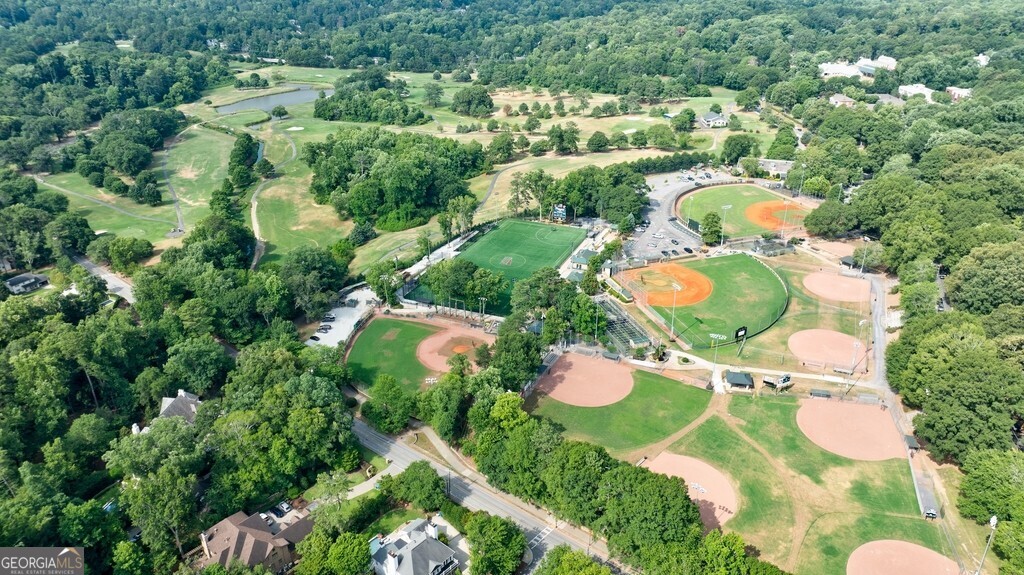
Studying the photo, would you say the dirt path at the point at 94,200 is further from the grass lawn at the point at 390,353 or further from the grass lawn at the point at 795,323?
the grass lawn at the point at 795,323

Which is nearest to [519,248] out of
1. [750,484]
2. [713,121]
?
[750,484]

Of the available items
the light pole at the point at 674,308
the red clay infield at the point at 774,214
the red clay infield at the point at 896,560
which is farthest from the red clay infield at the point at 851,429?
the red clay infield at the point at 774,214

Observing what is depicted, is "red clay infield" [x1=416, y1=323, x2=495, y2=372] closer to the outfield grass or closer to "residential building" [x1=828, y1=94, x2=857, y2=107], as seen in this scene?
the outfield grass

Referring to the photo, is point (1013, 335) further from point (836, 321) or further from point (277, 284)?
point (277, 284)

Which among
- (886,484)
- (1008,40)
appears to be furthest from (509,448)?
(1008,40)

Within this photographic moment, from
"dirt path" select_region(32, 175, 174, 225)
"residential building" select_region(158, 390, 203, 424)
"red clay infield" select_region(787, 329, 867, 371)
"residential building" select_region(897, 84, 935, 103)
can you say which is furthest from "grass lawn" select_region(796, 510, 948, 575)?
"residential building" select_region(897, 84, 935, 103)
